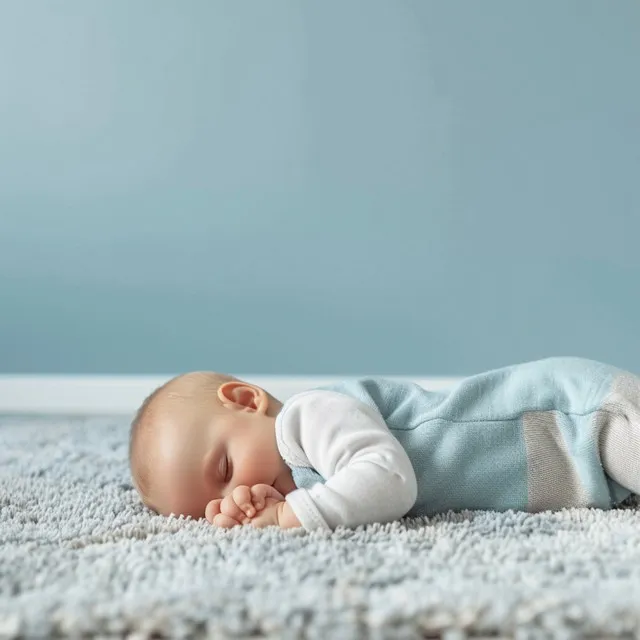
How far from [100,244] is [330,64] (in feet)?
2.09

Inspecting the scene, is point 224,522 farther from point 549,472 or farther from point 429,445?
point 549,472

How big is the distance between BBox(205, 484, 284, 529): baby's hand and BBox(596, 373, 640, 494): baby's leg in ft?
1.26

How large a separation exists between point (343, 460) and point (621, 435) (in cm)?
32

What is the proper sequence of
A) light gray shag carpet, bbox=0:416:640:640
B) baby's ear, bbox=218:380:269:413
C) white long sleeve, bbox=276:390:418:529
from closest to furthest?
light gray shag carpet, bbox=0:416:640:640 < white long sleeve, bbox=276:390:418:529 < baby's ear, bbox=218:380:269:413

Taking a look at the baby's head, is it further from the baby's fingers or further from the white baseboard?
the white baseboard

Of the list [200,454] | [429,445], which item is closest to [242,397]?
[200,454]

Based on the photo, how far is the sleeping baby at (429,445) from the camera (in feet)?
3.35

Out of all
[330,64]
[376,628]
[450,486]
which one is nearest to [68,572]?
[376,628]

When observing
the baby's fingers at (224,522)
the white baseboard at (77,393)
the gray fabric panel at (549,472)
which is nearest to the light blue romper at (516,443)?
the gray fabric panel at (549,472)

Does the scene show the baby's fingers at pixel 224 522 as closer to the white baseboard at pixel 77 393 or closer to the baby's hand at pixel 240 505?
the baby's hand at pixel 240 505

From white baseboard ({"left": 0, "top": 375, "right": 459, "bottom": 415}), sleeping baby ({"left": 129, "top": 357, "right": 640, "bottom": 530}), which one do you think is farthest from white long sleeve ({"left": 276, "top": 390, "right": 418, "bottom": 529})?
white baseboard ({"left": 0, "top": 375, "right": 459, "bottom": 415})

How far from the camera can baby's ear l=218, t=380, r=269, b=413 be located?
1.12m

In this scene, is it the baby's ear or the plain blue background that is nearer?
the baby's ear

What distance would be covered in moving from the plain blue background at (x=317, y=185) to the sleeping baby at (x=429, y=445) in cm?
84
